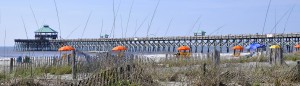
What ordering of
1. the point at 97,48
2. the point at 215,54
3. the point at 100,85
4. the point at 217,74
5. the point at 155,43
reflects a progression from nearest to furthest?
the point at 100,85 → the point at 217,74 → the point at 215,54 → the point at 155,43 → the point at 97,48

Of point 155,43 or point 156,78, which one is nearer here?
point 156,78

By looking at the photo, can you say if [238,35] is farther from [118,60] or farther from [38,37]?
[118,60]

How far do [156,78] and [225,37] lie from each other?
218 ft

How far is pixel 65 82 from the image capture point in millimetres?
8984

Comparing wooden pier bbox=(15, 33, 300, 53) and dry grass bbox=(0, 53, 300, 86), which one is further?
wooden pier bbox=(15, 33, 300, 53)

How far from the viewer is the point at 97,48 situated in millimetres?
95938

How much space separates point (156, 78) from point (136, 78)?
76cm

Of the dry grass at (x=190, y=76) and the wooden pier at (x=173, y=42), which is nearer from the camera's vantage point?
the dry grass at (x=190, y=76)

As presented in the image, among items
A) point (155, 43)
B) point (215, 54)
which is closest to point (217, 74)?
point (215, 54)

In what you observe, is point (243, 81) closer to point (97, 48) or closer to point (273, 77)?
point (273, 77)

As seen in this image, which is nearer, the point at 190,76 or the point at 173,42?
the point at 190,76

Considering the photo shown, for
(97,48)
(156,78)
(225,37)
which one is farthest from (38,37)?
(156,78)

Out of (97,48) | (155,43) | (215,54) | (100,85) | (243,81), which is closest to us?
(100,85)

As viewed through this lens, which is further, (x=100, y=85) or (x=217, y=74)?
(x=217, y=74)
